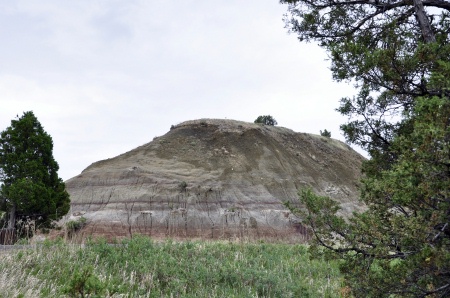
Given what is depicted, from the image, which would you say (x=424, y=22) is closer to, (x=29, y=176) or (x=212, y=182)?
(x=29, y=176)

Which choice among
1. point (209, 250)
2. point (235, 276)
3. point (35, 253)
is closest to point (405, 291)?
point (235, 276)

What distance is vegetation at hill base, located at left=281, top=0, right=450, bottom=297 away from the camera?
4.72m

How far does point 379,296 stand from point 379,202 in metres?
1.30

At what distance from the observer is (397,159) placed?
6.69 metres

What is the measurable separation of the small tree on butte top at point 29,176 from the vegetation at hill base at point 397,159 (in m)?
18.8

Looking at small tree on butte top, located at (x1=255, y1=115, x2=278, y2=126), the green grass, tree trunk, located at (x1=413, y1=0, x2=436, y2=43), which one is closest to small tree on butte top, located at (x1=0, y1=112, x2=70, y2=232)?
the green grass

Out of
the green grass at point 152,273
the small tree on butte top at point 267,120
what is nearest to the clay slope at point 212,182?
the small tree on butte top at point 267,120

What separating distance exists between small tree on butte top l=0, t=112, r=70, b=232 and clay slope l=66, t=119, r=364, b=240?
6730 millimetres

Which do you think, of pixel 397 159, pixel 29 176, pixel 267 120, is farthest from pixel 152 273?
pixel 267 120

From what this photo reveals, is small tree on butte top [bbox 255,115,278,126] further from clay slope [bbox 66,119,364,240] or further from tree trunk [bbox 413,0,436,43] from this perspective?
tree trunk [bbox 413,0,436,43]

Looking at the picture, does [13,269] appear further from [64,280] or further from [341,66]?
[341,66]

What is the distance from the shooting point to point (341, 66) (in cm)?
741

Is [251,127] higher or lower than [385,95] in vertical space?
higher

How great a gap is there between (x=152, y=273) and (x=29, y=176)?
16269mm
